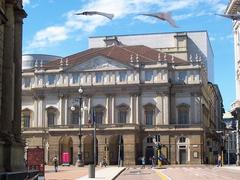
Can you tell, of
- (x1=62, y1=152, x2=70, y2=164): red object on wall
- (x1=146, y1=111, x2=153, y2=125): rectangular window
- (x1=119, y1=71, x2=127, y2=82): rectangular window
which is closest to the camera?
(x1=62, y1=152, x2=70, y2=164): red object on wall

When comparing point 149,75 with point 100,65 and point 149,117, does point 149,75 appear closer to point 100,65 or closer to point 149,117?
point 149,117

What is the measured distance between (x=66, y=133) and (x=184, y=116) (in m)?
21.4

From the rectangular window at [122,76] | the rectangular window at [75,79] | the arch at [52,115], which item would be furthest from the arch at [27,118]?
the rectangular window at [122,76]

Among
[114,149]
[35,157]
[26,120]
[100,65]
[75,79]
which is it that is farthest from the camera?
[26,120]

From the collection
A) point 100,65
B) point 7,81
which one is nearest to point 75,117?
point 100,65

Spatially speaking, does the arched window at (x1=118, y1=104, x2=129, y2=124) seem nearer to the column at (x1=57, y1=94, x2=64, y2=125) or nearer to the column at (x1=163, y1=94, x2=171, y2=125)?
the column at (x1=163, y1=94, x2=171, y2=125)

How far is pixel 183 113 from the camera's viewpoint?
330 ft

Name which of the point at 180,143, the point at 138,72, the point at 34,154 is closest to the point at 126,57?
the point at 138,72

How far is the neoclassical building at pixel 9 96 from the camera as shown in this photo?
28.0 m

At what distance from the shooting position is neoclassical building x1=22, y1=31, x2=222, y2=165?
9688 cm

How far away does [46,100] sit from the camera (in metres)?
104

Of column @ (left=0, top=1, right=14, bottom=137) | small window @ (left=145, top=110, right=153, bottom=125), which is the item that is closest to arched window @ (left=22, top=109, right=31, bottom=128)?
small window @ (left=145, top=110, right=153, bottom=125)

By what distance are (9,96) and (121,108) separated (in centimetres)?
7219

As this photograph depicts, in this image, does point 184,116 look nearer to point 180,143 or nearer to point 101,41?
point 180,143
